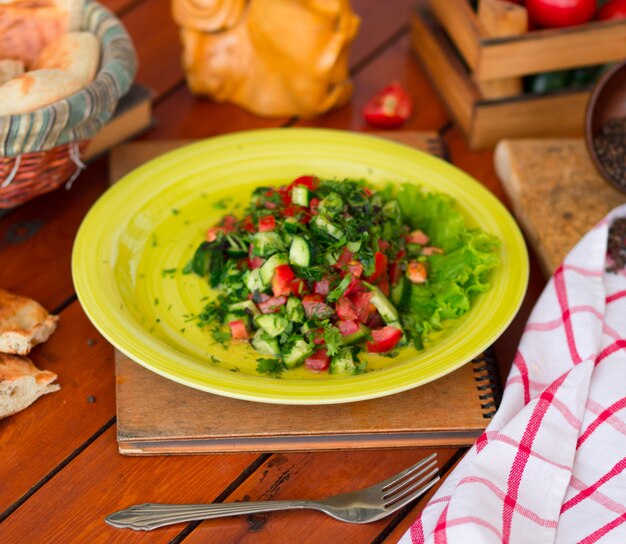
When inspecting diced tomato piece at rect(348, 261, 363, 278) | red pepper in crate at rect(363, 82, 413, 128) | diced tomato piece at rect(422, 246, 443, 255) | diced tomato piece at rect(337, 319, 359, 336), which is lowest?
red pepper in crate at rect(363, 82, 413, 128)

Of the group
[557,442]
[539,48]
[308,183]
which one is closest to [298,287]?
[308,183]

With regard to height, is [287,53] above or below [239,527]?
above

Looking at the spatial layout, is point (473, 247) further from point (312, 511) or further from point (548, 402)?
point (312, 511)

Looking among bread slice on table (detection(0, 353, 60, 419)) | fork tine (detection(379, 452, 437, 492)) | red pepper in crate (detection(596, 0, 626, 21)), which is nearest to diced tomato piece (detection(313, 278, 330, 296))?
fork tine (detection(379, 452, 437, 492))

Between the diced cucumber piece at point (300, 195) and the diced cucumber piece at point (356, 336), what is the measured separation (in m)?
0.26

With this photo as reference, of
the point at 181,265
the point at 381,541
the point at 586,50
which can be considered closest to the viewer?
the point at 381,541

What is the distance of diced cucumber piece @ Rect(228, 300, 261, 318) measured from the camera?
1.52 meters

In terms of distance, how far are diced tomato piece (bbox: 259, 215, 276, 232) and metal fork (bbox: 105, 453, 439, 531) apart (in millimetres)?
489

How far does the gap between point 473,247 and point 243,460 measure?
582 mm

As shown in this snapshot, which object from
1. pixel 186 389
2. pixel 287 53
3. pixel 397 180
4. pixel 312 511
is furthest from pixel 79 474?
pixel 287 53

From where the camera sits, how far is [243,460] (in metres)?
1.41

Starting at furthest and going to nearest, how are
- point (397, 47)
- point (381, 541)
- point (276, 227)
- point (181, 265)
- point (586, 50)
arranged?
point (397, 47), point (586, 50), point (181, 265), point (276, 227), point (381, 541)

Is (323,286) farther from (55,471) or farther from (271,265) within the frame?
(55,471)

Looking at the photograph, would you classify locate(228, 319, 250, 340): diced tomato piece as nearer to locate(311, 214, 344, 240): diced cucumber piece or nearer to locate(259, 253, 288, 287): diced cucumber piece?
locate(259, 253, 288, 287): diced cucumber piece
